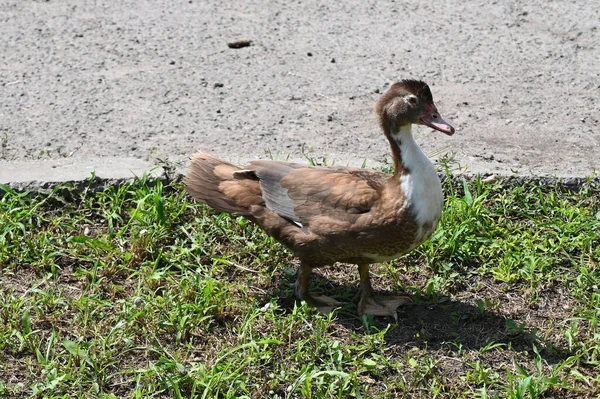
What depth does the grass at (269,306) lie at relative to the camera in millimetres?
4277

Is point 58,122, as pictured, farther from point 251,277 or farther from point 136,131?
point 251,277

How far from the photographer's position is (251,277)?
16.7 feet

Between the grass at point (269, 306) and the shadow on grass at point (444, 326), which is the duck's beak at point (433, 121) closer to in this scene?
the grass at point (269, 306)

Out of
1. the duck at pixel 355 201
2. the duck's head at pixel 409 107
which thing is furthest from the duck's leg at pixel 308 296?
the duck's head at pixel 409 107

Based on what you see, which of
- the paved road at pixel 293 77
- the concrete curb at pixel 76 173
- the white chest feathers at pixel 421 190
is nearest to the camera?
the white chest feathers at pixel 421 190

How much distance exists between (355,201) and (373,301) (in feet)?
1.97

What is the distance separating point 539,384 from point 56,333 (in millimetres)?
2316

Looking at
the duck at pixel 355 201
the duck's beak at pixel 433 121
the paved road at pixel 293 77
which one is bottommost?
the paved road at pixel 293 77

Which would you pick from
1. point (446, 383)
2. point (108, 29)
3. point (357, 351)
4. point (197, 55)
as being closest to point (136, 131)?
point (197, 55)

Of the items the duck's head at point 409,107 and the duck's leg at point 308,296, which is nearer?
the duck's head at point 409,107

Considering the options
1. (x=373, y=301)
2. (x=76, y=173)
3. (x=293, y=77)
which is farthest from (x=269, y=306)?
(x=293, y=77)

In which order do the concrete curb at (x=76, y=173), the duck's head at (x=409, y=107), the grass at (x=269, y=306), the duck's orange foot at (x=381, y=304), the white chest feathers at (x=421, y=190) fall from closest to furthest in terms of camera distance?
the grass at (x=269, y=306) < the white chest feathers at (x=421, y=190) < the duck's head at (x=409, y=107) < the duck's orange foot at (x=381, y=304) < the concrete curb at (x=76, y=173)

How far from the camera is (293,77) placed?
704 centimetres

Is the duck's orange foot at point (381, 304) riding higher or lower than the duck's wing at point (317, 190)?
lower
